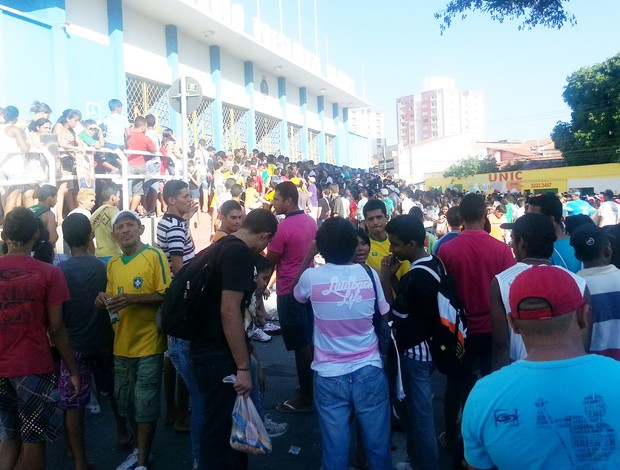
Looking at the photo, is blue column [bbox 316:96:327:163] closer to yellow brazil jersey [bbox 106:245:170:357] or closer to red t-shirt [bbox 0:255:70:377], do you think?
yellow brazil jersey [bbox 106:245:170:357]

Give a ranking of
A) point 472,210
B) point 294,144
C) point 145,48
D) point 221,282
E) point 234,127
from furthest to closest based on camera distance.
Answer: point 294,144, point 234,127, point 145,48, point 472,210, point 221,282

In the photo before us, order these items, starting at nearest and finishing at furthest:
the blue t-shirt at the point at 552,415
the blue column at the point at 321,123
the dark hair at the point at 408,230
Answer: the blue t-shirt at the point at 552,415 < the dark hair at the point at 408,230 < the blue column at the point at 321,123

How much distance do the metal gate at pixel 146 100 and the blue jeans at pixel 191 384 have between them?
528 inches

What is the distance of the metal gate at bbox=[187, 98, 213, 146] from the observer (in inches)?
743

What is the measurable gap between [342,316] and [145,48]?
15855mm

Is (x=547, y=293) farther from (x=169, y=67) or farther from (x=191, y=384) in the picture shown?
(x=169, y=67)

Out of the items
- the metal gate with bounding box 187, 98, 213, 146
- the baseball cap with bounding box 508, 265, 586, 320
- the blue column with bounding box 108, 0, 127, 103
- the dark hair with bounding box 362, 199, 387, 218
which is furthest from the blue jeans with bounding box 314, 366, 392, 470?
the metal gate with bounding box 187, 98, 213, 146

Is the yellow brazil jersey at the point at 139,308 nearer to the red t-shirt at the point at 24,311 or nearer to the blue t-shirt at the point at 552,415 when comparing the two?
the red t-shirt at the point at 24,311

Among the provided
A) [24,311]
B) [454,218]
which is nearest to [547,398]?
[24,311]

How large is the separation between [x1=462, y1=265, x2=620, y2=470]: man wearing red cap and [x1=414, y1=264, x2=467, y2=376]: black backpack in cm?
152

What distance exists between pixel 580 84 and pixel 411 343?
47.0 m

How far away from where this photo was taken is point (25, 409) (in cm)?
320

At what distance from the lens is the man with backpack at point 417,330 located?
3.23 meters

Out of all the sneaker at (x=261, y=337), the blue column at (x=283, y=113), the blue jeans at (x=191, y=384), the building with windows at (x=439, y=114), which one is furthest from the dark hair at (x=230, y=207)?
the building with windows at (x=439, y=114)
